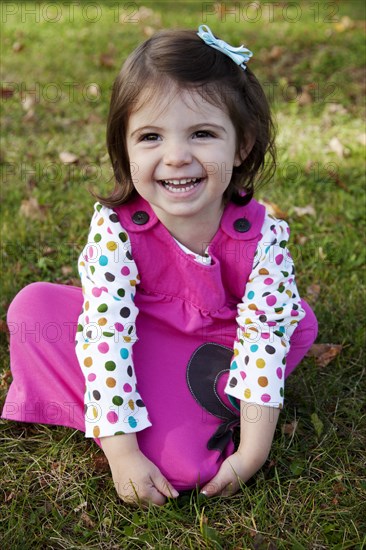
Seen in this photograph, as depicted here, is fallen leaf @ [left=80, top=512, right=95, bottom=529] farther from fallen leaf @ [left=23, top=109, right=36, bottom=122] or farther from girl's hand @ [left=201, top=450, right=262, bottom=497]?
fallen leaf @ [left=23, top=109, right=36, bottom=122]

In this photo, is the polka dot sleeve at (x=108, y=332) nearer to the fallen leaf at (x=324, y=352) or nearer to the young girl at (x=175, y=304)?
the young girl at (x=175, y=304)

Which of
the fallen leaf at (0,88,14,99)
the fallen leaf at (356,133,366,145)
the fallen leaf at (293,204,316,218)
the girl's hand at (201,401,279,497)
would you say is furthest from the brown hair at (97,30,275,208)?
the fallen leaf at (0,88,14,99)

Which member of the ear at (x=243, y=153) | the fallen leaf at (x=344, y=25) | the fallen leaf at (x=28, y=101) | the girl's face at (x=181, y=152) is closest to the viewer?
the girl's face at (x=181, y=152)

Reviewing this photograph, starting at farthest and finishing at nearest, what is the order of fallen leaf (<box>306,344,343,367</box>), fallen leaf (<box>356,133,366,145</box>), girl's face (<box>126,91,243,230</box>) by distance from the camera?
fallen leaf (<box>356,133,366,145</box>) → fallen leaf (<box>306,344,343,367</box>) → girl's face (<box>126,91,243,230</box>)

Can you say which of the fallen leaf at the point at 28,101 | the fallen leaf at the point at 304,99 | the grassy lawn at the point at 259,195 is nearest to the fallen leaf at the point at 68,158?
the grassy lawn at the point at 259,195

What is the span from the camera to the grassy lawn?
1784 millimetres

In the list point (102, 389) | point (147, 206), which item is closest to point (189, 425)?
point (102, 389)

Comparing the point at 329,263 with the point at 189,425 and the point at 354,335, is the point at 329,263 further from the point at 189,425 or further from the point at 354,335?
the point at 189,425

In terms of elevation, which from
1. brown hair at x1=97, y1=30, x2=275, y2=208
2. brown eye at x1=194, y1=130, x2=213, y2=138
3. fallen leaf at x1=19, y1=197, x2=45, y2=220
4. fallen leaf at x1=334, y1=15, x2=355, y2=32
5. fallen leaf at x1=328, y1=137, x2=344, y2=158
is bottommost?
fallen leaf at x1=19, y1=197, x2=45, y2=220

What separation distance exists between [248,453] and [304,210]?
1.54m

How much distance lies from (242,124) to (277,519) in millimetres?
1048

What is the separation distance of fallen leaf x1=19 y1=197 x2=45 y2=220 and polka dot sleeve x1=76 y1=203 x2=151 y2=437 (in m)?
1.14

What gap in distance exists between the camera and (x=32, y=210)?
315 centimetres

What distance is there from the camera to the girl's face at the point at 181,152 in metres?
1.78
